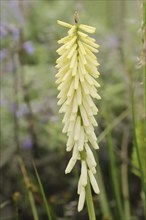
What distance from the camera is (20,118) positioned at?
10.5ft

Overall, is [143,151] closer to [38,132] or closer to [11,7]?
[38,132]

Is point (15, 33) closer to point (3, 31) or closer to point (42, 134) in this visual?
point (3, 31)

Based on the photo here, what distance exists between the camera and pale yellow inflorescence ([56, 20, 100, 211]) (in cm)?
127

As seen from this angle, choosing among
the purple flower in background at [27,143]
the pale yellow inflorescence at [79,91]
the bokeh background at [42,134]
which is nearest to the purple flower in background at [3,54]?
the bokeh background at [42,134]

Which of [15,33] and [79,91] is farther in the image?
[15,33]

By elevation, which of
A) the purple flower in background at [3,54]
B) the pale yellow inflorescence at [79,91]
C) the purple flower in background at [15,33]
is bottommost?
the pale yellow inflorescence at [79,91]

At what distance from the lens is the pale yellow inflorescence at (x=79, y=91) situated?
1.27 m

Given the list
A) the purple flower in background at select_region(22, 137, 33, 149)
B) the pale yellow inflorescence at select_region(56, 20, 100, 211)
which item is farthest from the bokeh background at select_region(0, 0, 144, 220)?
the pale yellow inflorescence at select_region(56, 20, 100, 211)

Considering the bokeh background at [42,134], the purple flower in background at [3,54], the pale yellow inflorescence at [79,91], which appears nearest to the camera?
the pale yellow inflorescence at [79,91]

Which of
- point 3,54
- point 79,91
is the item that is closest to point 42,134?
point 3,54

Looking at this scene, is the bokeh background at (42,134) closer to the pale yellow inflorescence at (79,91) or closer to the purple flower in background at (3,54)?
the purple flower in background at (3,54)

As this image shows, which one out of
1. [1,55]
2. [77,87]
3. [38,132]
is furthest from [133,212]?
[77,87]

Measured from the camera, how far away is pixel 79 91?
1298mm

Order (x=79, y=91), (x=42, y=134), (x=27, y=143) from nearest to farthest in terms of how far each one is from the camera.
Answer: (x=79, y=91)
(x=27, y=143)
(x=42, y=134)
